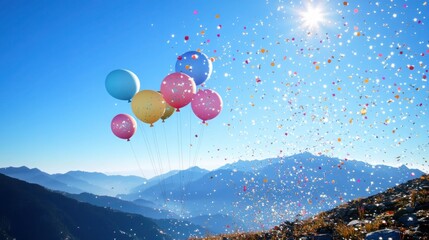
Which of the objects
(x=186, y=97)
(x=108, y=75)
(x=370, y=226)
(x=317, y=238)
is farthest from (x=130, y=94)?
(x=370, y=226)

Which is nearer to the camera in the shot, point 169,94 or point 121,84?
point 169,94

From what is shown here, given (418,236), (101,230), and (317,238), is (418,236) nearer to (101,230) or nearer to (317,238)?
(317,238)

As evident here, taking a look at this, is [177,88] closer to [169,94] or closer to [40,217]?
[169,94]

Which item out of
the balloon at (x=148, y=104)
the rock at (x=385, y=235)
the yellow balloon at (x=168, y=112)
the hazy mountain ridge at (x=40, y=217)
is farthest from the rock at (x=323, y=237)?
the hazy mountain ridge at (x=40, y=217)

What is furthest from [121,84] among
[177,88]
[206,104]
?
[206,104]

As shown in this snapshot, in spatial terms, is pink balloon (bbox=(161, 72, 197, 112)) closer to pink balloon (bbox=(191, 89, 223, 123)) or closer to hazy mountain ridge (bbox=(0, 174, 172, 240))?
pink balloon (bbox=(191, 89, 223, 123))

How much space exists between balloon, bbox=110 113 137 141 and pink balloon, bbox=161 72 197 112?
284 cm

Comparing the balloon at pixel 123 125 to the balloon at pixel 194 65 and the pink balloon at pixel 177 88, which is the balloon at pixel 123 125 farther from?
the balloon at pixel 194 65

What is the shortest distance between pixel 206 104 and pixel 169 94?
183 centimetres

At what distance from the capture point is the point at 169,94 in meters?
12.6

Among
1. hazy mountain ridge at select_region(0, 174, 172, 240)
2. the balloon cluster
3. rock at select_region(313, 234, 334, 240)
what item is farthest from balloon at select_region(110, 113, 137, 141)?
hazy mountain ridge at select_region(0, 174, 172, 240)

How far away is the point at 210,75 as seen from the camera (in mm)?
14516

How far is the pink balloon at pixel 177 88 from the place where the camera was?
12367 millimetres

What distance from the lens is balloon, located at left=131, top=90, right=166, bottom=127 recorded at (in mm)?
12609
